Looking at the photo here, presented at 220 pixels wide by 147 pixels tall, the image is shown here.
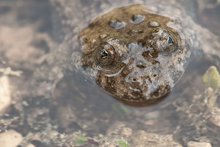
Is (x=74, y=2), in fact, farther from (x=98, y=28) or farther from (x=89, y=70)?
(x=89, y=70)

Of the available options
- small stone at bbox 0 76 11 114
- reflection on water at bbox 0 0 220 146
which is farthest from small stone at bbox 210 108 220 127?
small stone at bbox 0 76 11 114

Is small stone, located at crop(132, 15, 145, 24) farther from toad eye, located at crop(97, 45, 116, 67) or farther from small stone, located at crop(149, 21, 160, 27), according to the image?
toad eye, located at crop(97, 45, 116, 67)

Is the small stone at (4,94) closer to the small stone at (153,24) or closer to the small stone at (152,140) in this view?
the small stone at (152,140)

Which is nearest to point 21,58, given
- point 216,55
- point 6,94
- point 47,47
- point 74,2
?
point 47,47

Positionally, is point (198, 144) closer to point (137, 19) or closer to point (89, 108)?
point (89, 108)

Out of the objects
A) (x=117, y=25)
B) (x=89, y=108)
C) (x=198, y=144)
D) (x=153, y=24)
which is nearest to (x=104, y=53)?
(x=117, y=25)

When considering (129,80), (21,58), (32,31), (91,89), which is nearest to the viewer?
(129,80)
